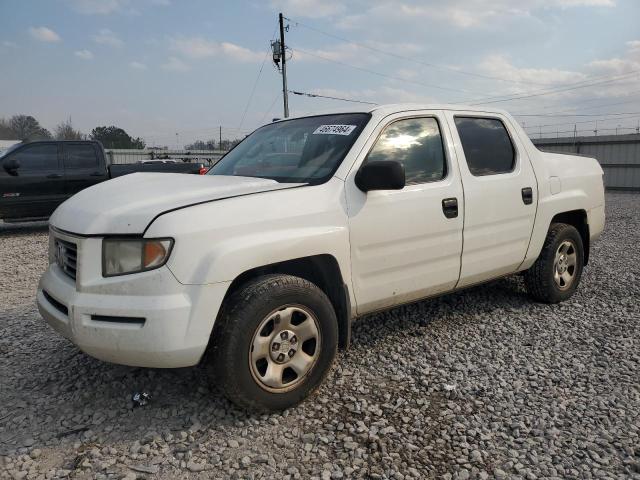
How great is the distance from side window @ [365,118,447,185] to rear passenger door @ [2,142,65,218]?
8.59m

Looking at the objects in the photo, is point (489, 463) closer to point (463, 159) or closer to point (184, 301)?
point (184, 301)

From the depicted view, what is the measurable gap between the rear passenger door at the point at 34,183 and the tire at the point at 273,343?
8.70m

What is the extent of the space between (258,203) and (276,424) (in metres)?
1.24

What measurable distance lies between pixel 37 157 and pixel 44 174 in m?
0.40

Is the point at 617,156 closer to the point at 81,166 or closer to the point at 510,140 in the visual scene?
the point at 510,140

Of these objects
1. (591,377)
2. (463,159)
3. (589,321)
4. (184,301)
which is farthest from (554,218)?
(184,301)

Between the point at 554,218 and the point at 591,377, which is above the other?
the point at 554,218

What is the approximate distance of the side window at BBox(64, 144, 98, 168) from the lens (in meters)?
10.3

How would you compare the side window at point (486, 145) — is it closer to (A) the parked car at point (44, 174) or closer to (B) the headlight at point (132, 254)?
(B) the headlight at point (132, 254)

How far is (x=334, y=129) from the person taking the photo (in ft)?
11.5

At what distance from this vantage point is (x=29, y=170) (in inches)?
388

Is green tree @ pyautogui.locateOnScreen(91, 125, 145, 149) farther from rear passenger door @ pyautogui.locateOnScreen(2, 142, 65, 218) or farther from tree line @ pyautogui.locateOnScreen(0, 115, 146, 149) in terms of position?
rear passenger door @ pyautogui.locateOnScreen(2, 142, 65, 218)

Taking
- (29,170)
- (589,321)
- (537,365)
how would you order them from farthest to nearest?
(29,170)
(589,321)
(537,365)

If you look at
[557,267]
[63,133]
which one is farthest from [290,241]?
[63,133]
